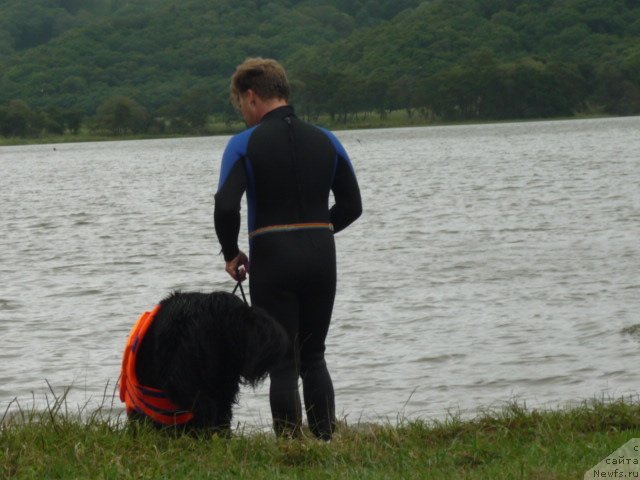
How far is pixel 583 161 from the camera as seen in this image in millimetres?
44875

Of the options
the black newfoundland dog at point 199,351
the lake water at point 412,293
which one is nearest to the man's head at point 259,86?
the black newfoundland dog at point 199,351

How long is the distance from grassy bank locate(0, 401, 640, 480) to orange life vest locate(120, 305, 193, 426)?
0.10 meters

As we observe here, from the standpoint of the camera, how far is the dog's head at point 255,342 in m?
5.05

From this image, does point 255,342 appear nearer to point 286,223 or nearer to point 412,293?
point 286,223

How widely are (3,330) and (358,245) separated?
8.52m

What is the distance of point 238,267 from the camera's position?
585 cm

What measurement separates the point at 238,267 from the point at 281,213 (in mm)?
367

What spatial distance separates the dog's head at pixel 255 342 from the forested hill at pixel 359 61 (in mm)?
128528

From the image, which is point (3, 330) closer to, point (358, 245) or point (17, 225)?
point (358, 245)

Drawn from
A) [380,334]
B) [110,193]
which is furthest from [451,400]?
[110,193]

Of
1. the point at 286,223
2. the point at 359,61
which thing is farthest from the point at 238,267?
the point at 359,61

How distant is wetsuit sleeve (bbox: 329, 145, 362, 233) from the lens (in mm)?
6008

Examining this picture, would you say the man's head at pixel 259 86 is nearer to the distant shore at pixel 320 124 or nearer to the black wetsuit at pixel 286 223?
the black wetsuit at pixel 286 223

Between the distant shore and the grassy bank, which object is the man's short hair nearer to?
the grassy bank
